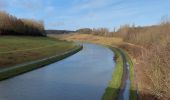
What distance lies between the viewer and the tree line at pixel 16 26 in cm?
8056

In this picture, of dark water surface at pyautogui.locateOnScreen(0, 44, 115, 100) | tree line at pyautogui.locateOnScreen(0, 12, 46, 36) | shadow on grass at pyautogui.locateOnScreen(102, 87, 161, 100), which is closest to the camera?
shadow on grass at pyautogui.locateOnScreen(102, 87, 161, 100)

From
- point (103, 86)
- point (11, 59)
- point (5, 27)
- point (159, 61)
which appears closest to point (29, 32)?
point (5, 27)

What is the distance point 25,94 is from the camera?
67.1 feet

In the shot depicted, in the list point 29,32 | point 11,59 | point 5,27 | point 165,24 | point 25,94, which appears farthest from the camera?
point 29,32

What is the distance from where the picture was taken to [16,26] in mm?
87812

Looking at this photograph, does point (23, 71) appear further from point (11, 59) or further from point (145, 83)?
point (145, 83)

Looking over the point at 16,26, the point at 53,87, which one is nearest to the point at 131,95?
the point at 53,87

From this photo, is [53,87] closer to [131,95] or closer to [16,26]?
[131,95]

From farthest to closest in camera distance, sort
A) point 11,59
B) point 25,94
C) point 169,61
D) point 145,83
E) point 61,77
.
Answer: point 11,59 → point 61,77 → point 145,83 → point 25,94 → point 169,61

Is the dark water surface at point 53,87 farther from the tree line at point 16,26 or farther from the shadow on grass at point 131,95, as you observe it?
the tree line at point 16,26

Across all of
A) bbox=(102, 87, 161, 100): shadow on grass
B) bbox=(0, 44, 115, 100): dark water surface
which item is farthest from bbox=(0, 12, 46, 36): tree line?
bbox=(102, 87, 161, 100): shadow on grass

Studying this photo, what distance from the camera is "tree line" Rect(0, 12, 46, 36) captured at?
80556 millimetres

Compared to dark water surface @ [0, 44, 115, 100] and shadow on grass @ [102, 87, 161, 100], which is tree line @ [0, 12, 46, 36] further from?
shadow on grass @ [102, 87, 161, 100]

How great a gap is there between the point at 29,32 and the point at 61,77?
67.8 m
